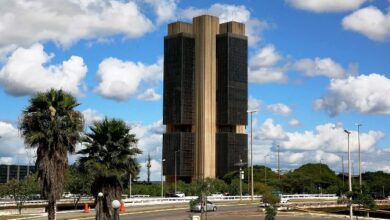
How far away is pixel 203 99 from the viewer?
193m

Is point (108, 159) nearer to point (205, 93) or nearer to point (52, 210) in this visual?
point (52, 210)

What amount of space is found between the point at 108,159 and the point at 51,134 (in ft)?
14.2

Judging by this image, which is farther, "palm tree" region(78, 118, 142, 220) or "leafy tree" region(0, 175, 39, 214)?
"leafy tree" region(0, 175, 39, 214)

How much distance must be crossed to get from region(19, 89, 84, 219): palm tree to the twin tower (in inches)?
5910

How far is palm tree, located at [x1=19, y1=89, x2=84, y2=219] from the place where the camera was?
124 ft

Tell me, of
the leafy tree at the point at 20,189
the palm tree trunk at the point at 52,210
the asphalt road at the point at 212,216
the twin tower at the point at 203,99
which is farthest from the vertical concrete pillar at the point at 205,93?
the palm tree trunk at the point at 52,210

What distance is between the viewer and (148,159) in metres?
180

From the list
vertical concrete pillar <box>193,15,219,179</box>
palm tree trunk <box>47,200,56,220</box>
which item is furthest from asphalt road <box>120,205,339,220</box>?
vertical concrete pillar <box>193,15,219,179</box>

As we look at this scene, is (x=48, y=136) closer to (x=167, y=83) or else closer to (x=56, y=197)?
(x=56, y=197)

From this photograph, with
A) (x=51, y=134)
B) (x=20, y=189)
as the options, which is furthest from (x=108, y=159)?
(x=20, y=189)

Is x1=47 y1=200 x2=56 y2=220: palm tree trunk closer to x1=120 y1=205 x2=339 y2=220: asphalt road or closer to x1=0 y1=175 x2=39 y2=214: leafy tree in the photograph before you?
x1=120 y1=205 x2=339 y2=220: asphalt road

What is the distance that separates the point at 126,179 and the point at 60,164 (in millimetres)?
4853

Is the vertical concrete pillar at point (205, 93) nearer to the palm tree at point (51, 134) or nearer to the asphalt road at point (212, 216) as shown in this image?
the asphalt road at point (212, 216)

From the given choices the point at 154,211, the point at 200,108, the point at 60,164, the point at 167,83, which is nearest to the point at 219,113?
the point at 200,108
